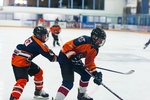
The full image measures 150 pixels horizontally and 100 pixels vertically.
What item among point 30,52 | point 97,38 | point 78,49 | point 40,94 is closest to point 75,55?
point 78,49

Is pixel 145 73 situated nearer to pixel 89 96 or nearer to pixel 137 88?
pixel 137 88

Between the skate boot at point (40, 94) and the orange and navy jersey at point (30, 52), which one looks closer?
the orange and navy jersey at point (30, 52)

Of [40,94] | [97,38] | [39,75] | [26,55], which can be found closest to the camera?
[97,38]

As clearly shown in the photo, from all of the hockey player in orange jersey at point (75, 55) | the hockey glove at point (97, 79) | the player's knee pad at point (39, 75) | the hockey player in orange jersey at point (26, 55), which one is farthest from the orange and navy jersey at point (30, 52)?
the hockey glove at point (97, 79)

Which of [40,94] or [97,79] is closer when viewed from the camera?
[97,79]

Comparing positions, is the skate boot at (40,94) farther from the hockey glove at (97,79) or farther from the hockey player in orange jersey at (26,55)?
the hockey glove at (97,79)

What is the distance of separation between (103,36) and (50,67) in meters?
3.25

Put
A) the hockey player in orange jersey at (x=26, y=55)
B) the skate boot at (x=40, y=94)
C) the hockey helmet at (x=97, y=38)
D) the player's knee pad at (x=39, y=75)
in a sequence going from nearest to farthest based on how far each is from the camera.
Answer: the hockey helmet at (x=97, y=38), the hockey player in orange jersey at (x=26, y=55), the player's knee pad at (x=39, y=75), the skate boot at (x=40, y=94)

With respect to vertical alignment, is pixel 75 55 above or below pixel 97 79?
above

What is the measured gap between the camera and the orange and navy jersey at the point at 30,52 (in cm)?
335

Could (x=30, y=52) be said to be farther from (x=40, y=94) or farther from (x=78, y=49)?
(x=40, y=94)

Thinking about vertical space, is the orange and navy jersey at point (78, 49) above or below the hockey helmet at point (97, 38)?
below

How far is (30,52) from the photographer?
3.42 meters

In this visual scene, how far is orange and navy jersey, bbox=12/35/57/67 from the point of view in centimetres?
335
